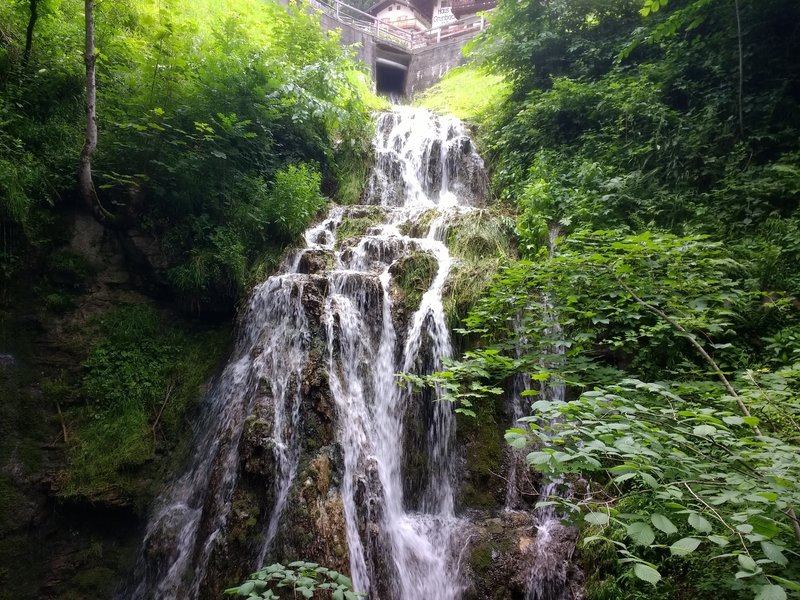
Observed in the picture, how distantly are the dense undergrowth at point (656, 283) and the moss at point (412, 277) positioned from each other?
1.25 m

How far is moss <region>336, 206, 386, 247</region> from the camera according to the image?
25.5 feet

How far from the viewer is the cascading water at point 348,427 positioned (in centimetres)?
431

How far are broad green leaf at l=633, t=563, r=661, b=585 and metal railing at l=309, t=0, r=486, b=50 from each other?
21.5 m

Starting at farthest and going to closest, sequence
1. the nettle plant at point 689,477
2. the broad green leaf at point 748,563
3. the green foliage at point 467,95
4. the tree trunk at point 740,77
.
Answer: the green foliage at point 467,95
the tree trunk at point 740,77
the nettle plant at point 689,477
the broad green leaf at point 748,563

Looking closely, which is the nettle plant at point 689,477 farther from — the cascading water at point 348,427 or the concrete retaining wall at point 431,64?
the concrete retaining wall at point 431,64

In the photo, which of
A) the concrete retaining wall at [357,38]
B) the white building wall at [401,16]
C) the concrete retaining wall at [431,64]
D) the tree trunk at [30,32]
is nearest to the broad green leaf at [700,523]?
the tree trunk at [30,32]

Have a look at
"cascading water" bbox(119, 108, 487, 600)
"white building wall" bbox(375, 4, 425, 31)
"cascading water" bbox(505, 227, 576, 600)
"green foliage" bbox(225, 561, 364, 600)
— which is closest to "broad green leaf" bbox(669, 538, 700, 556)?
"green foliage" bbox(225, 561, 364, 600)

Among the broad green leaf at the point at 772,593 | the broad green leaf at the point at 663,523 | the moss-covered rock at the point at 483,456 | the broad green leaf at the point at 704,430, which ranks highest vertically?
the broad green leaf at the point at 704,430

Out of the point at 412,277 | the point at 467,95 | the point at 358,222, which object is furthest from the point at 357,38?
the point at 412,277

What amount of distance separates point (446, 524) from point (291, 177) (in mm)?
5721

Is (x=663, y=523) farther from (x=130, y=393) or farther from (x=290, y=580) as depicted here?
(x=130, y=393)

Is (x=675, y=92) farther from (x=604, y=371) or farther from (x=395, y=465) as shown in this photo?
(x=395, y=465)

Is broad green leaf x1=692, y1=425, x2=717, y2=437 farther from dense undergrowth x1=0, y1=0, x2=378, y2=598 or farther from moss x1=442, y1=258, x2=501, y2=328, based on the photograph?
dense undergrowth x1=0, y1=0, x2=378, y2=598

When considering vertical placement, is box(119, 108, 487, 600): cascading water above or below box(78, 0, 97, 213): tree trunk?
below
